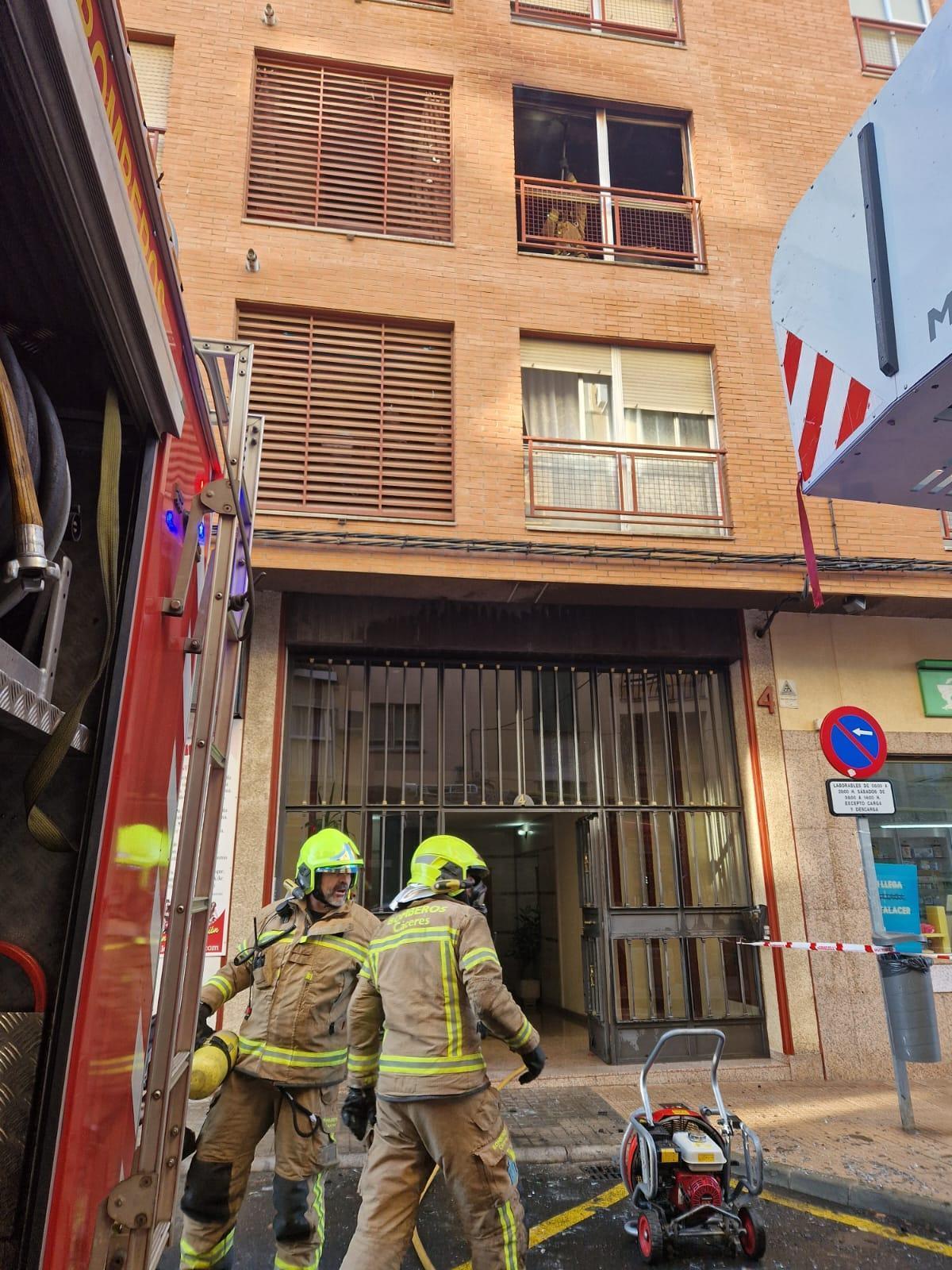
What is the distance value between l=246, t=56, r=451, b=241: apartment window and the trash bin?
833 cm

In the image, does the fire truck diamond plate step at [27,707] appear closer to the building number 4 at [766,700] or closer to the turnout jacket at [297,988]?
the turnout jacket at [297,988]

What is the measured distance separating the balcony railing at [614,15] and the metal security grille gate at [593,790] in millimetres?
8092

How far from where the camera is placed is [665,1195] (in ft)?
13.2

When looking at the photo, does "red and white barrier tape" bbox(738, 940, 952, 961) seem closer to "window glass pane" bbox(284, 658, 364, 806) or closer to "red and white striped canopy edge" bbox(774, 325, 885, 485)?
"window glass pane" bbox(284, 658, 364, 806)

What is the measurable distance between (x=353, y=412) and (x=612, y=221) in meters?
4.11

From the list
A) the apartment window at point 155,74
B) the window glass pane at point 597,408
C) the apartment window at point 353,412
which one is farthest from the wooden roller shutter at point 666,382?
the apartment window at point 155,74

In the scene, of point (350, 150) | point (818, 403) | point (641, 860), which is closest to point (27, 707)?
point (818, 403)

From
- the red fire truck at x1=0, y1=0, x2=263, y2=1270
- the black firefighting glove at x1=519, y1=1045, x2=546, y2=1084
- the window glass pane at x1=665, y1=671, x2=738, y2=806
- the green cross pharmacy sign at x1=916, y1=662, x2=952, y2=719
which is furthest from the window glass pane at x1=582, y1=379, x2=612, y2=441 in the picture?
the red fire truck at x1=0, y1=0, x2=263, y2=1270

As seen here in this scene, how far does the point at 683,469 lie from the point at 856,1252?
693 centimetres

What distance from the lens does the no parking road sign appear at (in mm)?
6461

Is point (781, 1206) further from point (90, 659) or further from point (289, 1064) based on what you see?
point (90, 659)

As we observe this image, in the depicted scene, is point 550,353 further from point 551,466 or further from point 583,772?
point 583,772

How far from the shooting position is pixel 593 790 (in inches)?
340

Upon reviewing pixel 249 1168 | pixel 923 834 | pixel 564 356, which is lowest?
pixel 249 1168
